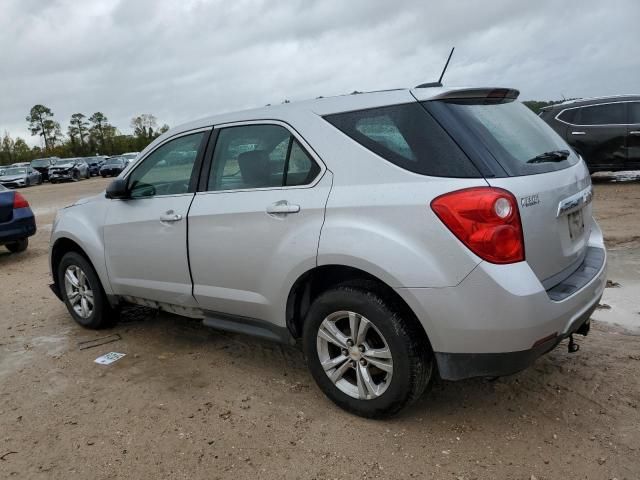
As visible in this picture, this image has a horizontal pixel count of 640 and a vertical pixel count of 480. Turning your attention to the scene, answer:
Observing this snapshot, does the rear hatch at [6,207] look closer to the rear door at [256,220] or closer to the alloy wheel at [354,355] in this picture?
the rear door at [256,220]

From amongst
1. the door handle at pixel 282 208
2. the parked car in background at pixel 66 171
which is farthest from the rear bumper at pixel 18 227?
the parked car in background at pixel 66 171

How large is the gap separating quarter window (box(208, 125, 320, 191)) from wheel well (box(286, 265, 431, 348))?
53 centimetres

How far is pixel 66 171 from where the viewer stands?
36.1m

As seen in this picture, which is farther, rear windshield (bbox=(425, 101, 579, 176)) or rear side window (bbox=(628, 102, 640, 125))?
rear side window (bbox=(628, 102, 640, 125))

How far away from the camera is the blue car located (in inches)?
334

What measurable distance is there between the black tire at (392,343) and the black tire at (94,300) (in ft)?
7.90

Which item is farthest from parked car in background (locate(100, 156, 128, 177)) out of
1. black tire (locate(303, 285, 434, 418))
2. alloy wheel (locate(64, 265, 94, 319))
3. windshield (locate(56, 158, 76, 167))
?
black tire (locate(303, 285, 434, 418))

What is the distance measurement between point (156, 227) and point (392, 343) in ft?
6.50

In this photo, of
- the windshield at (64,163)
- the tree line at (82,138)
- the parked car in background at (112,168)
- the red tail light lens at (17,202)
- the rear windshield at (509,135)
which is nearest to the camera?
the rear windshield at (509,135)

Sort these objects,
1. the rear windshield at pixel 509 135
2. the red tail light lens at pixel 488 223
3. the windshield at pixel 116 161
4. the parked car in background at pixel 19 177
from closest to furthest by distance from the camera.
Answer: the red tail light lens at pixel 488 223
the rear windshield at pixel 509 135
the parked car in background at pixel 19 177
the windshield at pixel 116 161

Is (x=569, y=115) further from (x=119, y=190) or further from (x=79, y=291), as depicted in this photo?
(x=79, y=291)

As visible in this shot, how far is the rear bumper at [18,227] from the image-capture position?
27.7 ft

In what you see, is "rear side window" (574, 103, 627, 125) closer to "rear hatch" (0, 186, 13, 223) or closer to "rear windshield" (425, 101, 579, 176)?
"rear windshield" (425, 101, 579, 176)

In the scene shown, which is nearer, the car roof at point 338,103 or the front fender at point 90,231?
the car roof at point 338,103
